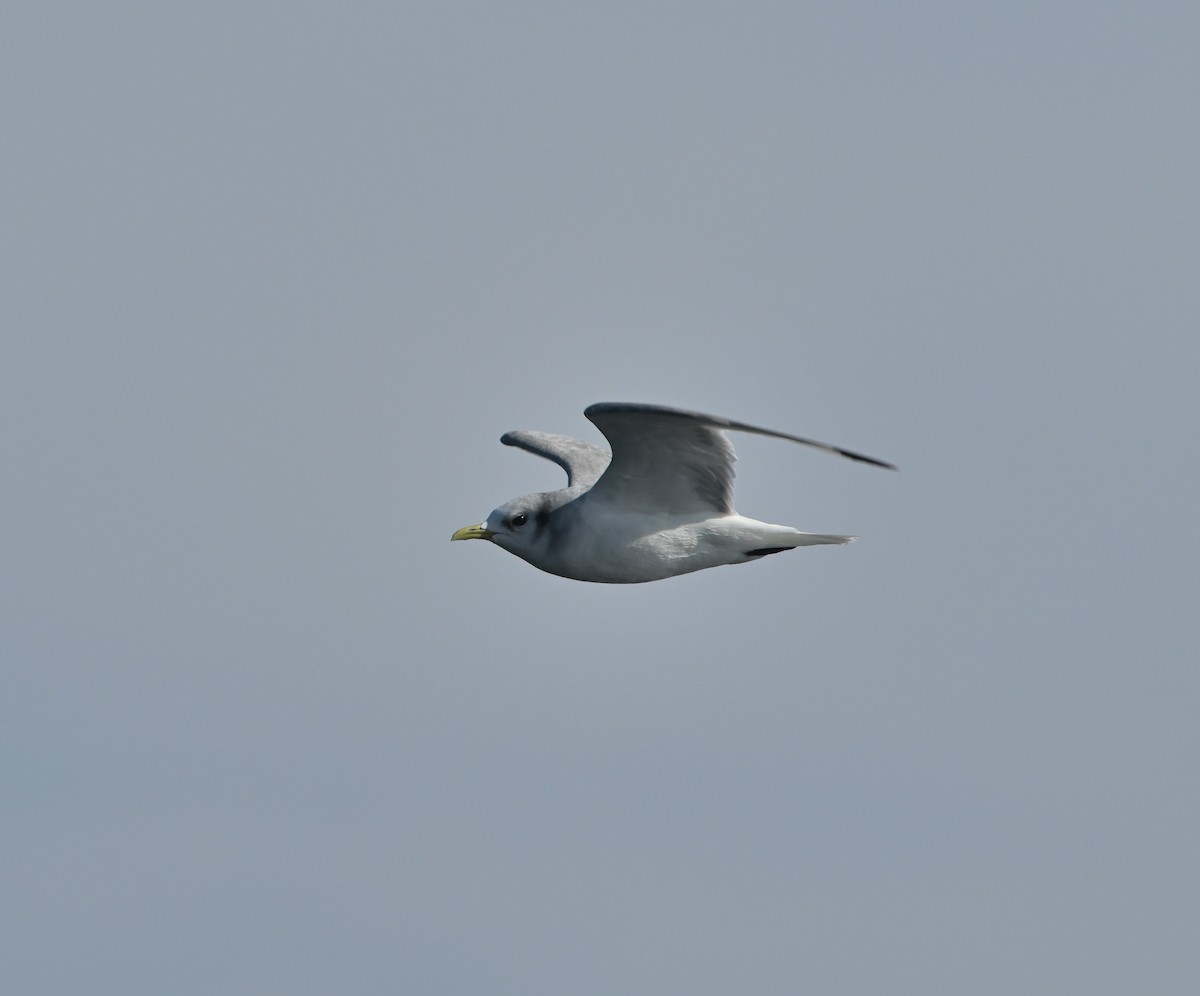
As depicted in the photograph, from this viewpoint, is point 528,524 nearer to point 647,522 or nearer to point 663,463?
point 647,522

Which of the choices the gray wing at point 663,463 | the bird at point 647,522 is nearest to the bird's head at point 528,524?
the bird at point 647,522

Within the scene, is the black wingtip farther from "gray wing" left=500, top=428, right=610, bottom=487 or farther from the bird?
"gray wing" left=500, top=428, right=610, bottom=487

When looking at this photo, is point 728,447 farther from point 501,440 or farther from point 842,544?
point 501,440

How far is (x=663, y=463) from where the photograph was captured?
83.7 ft

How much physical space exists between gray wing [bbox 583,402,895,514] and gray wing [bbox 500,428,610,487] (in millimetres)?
3844

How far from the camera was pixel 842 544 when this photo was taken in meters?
26.7

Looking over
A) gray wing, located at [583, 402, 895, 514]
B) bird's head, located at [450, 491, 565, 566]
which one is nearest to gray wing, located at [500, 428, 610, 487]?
bird's head, located at [450, 491, 565, 566]


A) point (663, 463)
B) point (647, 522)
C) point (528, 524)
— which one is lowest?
point (528, 524)

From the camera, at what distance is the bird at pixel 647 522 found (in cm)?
2541

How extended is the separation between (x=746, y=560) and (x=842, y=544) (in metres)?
1.44

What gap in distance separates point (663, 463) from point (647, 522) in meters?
1.06

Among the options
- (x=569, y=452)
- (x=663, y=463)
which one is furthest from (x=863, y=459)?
(x=569, y=452)

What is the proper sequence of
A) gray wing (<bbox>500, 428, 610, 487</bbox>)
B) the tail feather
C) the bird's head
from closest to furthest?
the tail feather
the bird's head
gray wing (<bbox>500, 428, 610, 487</bbox>)

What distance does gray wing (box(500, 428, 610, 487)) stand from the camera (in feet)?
101
